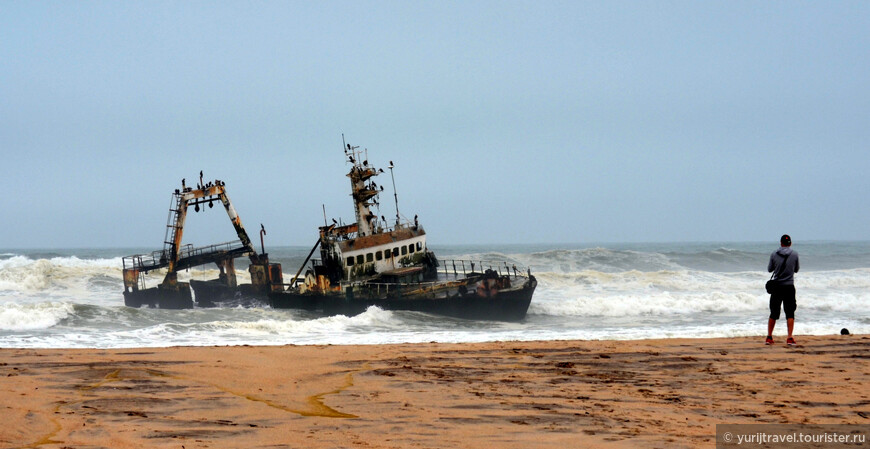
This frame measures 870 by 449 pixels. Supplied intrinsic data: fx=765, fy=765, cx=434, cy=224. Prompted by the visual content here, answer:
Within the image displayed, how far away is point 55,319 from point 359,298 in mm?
9556

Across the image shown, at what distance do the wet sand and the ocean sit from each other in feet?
19.3

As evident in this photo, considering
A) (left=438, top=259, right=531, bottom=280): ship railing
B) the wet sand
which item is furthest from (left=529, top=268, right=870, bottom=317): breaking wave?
the wet sand

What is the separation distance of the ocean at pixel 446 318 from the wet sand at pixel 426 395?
19.3 feet

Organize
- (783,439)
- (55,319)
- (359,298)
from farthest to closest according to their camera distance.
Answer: (359,298)
(55,319)
(783,439)

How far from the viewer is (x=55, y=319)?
23.8 m

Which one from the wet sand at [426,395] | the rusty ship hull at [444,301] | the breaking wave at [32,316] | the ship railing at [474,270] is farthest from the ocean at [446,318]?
the wet sand at [426,395]

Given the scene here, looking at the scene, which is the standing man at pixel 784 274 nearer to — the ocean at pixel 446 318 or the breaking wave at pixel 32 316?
the ocean at pixel 446 318

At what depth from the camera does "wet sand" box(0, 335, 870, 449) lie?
6688 millimetres

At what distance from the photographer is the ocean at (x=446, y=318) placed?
1883 centimetres

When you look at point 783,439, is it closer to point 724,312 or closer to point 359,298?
point 359,298

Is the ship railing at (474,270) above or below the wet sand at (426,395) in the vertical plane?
above

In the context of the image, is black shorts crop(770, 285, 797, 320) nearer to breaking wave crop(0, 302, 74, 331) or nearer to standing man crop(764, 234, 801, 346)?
standing man crop(764, 234, 801, 346)

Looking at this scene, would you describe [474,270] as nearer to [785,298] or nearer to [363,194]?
[363,194]

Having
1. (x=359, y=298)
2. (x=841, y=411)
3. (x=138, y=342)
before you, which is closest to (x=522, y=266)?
(x=359, y=298)
